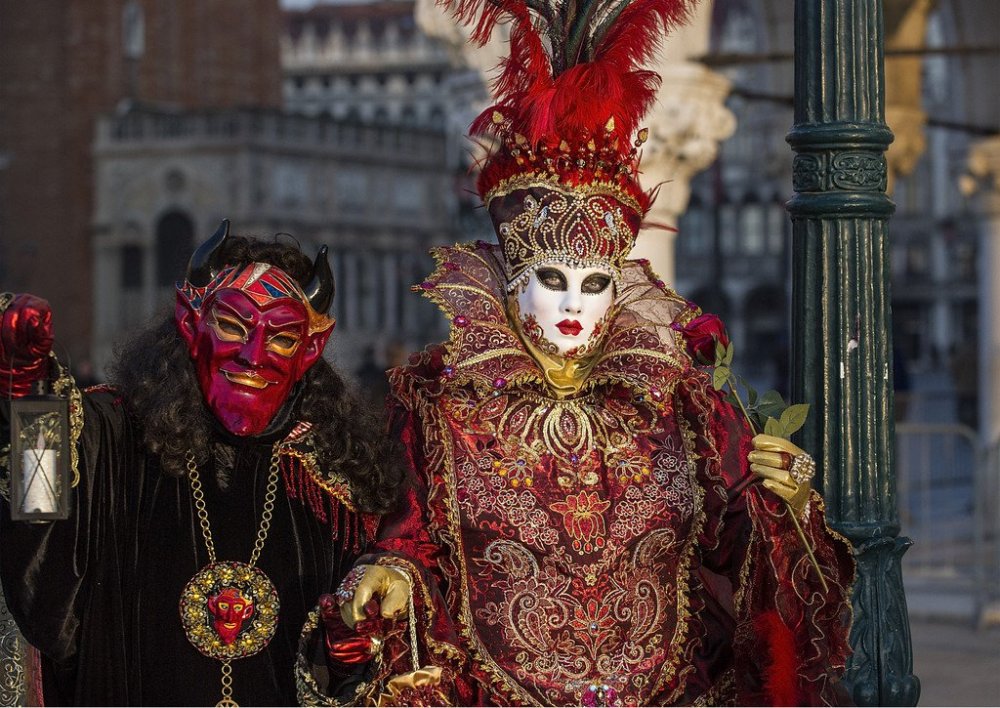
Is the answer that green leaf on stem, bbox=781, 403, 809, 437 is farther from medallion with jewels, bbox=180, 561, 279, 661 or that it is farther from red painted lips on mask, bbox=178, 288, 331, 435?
medallion with jewels, bbox=180, 561, 279, 661

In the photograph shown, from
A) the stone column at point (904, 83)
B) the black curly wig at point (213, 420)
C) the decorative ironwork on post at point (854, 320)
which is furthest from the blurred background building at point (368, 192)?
the black curly wig at point (213, 420)

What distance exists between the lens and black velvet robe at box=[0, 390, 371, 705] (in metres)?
4.15

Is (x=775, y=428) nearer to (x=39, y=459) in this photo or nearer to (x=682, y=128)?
(x=39, y=459)

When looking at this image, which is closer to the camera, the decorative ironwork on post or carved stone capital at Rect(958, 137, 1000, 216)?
the decorative ironwork on post

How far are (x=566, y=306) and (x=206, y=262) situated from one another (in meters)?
0.91

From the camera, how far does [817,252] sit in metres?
4.64

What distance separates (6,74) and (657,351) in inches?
1425

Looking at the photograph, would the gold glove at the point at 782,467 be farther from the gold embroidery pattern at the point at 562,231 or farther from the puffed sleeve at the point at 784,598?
the gold embroidery pattern at the point at 562,231

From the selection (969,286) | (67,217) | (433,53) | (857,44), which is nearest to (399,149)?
(67,217)

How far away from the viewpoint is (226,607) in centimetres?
424

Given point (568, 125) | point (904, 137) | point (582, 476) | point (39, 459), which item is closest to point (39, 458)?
point (39, 459)

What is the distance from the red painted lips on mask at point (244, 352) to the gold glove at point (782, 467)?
45.9 inches

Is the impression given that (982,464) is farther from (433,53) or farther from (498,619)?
(433,53)

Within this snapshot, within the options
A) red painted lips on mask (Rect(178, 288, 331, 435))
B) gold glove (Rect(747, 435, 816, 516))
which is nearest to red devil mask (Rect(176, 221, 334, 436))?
red painted lips on mask (Rect(178, 288, 331, 435))
